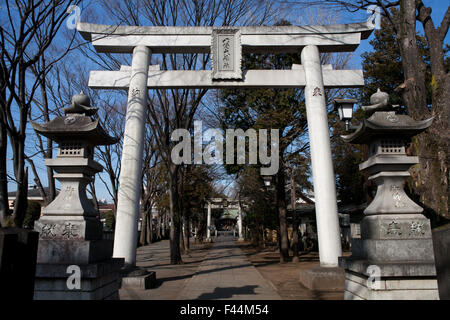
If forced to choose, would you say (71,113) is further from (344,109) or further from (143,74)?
(344,109)

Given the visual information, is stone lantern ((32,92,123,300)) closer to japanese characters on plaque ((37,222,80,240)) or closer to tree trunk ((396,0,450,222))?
japanese characters on plaque ((37,222,80,240))

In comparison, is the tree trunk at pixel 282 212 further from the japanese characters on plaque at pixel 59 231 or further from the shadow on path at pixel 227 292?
the japanese characters on plaque at pixel 59 231

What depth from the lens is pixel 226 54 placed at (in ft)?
30.8

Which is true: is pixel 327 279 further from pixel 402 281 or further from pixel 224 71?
pixel 224 71

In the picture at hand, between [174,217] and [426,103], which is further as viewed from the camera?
[174,217]

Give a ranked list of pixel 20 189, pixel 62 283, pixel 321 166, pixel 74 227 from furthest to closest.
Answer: pixel 321 166
pixel 20 189
pixel 74 227
pixel 62 283

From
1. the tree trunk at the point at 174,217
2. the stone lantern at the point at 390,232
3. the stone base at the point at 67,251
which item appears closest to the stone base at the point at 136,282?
the stone base at the point at 67,251

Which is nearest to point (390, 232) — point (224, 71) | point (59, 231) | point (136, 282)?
point (59, 231)

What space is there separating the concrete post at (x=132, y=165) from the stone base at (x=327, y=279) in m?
4.73

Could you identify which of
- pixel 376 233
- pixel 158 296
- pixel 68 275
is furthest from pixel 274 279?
pixel 68 275

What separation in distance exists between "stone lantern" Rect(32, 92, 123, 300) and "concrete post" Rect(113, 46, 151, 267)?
238 centimetres

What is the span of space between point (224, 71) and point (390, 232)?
20.3 feet

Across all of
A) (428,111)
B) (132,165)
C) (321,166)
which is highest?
(428,111)

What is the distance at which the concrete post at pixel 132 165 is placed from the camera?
8.39 m
